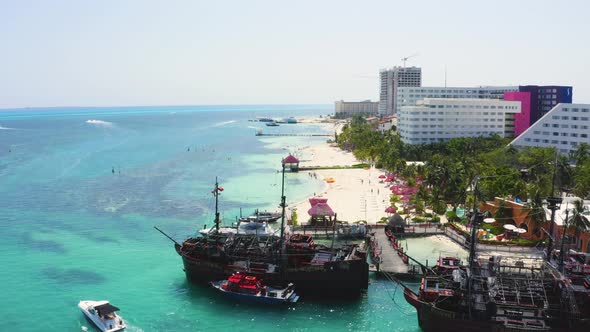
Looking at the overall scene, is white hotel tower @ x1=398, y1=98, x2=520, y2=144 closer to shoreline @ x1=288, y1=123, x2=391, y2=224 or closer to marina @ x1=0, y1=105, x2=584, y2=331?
shoreline @ x1=288, y1=123, x2=391, y2=224

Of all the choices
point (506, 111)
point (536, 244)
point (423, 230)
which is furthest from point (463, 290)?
point (506, 111)

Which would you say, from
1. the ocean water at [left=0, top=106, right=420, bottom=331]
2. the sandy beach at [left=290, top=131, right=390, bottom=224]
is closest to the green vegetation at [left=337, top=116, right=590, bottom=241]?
the sandy beach at [left=290, top=131, right=390, bottom=224]

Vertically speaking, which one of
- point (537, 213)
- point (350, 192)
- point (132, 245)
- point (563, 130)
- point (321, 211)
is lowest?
point (132, 245)

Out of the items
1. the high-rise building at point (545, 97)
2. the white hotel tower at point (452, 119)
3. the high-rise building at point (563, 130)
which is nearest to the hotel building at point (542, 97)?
the high-rise building at point (545, 97)

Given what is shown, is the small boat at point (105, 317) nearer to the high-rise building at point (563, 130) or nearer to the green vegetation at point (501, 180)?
the green vegetation at point (501, 180)

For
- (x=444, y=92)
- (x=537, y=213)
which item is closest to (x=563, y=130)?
→ (x=537, y=213)

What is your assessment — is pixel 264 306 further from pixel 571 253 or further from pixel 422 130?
pixel 422 130

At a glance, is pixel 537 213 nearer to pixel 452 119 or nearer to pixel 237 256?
pixel 237 256
